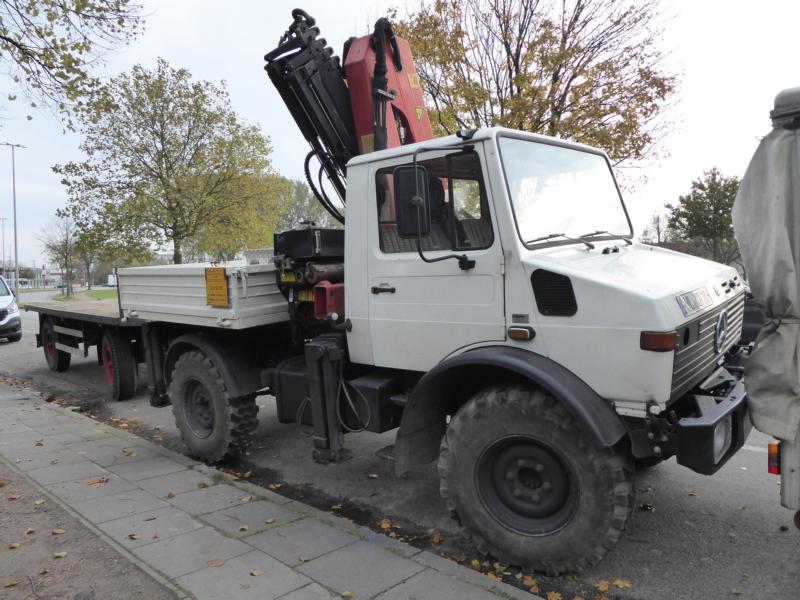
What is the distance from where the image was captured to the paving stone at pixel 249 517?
377 cm

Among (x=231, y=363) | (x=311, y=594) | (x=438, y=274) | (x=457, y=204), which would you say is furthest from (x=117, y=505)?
(x=457, y=204)

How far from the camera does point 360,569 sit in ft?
10.5

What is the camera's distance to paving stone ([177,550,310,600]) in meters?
2.95

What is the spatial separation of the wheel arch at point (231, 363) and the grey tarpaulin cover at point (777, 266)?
12.8ft

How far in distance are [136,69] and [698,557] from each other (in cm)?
1899

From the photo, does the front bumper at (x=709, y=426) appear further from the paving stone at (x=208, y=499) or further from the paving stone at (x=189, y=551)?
the paving stone at (x=208, y=499)

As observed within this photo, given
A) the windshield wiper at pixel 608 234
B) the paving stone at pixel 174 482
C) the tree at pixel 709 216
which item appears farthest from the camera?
the tree at pixel 709 216

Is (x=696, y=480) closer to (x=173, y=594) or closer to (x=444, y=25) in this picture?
(x=173, y=594)

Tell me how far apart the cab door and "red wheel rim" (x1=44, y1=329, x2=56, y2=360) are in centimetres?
908

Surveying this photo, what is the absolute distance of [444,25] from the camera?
40.2 ft

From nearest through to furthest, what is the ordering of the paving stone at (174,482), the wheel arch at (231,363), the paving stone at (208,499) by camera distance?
the paving stone at (208,499) < the paving stone at (174,482) < the wheel arch at (231,363)

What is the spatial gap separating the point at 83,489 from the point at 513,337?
3694 millimetres

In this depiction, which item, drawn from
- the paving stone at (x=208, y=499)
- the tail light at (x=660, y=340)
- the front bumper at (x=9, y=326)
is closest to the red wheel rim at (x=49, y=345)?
the front bumper at (x=9, y=326)

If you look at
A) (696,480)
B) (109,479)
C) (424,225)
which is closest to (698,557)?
(696,480)
